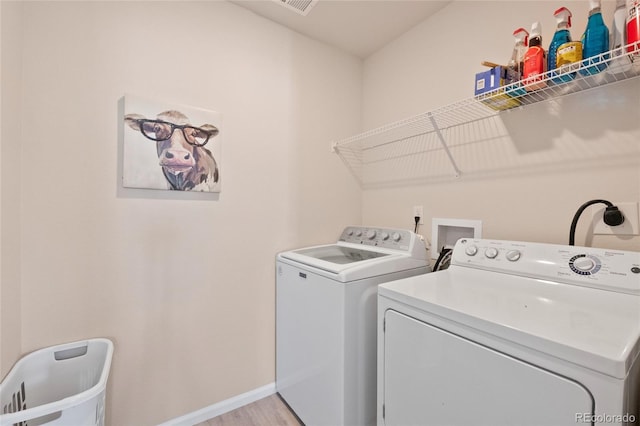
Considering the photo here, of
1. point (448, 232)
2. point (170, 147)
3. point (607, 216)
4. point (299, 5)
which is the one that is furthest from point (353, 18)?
point (607, 216)

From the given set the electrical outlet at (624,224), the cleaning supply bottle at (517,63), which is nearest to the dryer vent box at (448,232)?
the electrical outlet at (624,224)

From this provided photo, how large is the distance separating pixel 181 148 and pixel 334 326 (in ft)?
4.06

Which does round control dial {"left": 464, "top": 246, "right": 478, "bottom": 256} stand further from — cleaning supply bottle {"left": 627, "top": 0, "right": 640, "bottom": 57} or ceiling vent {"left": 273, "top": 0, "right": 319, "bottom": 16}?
ceiling vent {"left": 273, "top": 0, "right": 319, "bottom": 16}

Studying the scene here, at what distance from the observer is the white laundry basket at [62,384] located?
0.91 m

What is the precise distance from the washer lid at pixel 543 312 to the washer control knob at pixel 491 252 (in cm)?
9

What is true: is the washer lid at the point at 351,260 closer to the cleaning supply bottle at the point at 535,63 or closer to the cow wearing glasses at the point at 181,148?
the cow wearing glasses at the point at 181,148

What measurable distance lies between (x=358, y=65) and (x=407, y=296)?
6.71 ft

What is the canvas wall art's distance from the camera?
136 cm

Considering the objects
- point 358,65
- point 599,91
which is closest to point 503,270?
point 599,91

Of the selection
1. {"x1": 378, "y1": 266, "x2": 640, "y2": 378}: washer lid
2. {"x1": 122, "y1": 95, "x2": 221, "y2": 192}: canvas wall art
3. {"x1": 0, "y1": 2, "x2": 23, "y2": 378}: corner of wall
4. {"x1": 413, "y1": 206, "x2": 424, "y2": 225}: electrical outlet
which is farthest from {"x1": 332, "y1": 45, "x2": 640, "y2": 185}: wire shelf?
{"x1": 0, "y1": 2, "x2": 23, "y2": 378}: corner of wall

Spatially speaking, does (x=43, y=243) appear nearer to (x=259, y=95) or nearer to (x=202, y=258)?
(x=202, y=258)

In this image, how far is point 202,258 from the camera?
160 centimetres

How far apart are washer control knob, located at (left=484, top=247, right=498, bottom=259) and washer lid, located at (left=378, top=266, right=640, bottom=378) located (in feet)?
0.29

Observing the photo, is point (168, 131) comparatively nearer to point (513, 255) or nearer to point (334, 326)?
point (334, 326)
